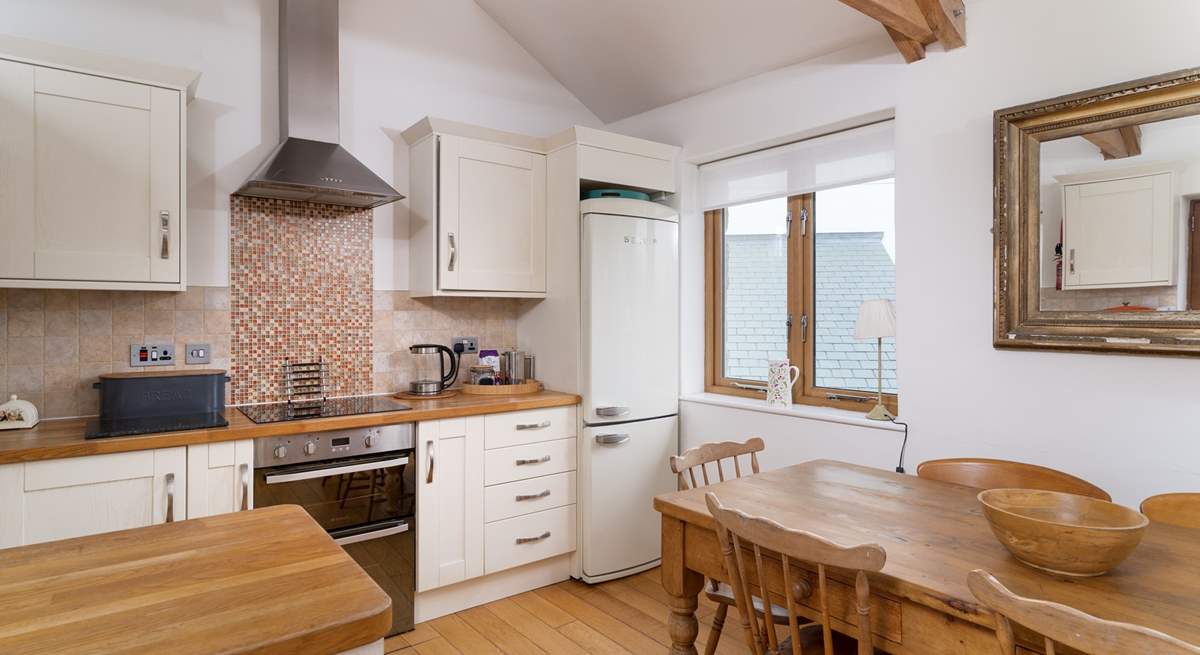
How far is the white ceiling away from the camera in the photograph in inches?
112

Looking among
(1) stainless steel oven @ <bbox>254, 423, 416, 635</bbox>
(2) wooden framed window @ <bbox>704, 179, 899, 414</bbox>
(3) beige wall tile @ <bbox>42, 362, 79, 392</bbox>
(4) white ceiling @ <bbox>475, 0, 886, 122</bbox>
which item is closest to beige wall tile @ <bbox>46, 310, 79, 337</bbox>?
(3) beige wall tile @ <bbox>42, 362, 79, 392</bbox>

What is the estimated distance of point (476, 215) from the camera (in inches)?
125

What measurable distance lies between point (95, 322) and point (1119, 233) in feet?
12.1

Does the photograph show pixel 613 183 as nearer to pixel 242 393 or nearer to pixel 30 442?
pixel 242 393

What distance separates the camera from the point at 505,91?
3.70m

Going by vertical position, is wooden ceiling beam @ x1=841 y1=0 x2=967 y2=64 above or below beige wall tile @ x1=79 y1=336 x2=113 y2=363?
above

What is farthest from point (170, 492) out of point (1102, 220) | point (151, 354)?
point (1102, 220)

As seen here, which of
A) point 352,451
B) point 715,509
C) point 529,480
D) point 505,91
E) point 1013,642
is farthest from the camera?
point 505,91

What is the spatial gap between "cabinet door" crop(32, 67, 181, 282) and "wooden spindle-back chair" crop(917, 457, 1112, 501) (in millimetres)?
2803

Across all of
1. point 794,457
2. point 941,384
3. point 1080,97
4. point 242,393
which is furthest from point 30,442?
point 1080,97

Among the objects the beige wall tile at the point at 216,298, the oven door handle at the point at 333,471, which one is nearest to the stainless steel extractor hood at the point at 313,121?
the beige wall tile at the point at 216,298

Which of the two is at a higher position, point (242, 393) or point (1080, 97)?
point (1080, 97)

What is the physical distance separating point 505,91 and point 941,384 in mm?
2677

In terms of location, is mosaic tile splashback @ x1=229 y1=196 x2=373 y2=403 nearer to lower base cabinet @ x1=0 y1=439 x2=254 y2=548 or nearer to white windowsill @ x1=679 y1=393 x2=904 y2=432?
lower base cabinet @ x1=0 y1=439 x2=254 y2=548
